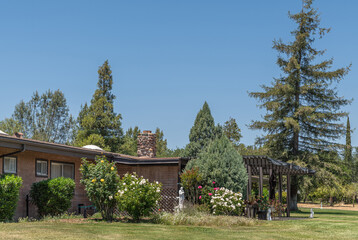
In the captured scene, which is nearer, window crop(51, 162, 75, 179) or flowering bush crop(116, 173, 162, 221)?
flowering bush crop(116, 173, 162, 221)

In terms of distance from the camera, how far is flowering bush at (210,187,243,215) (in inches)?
675

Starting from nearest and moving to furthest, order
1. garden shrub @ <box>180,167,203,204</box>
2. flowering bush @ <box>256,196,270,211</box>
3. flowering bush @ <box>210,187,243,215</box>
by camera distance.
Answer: flowering bush @ <box>210,187,243,215</box>, garden shrub @ <box>180,167,203,204</box>, flowering bush @ <box>256,196,270,211</box>

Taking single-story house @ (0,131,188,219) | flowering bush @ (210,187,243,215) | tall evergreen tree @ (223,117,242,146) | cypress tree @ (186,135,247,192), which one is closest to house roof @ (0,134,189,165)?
single-story house @ (0,131,188,219)

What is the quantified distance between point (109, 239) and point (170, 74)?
20.2 m

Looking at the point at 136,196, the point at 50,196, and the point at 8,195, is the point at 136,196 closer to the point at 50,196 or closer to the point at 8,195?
the point at 50,196

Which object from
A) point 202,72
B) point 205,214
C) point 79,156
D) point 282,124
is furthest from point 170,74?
point 205,214

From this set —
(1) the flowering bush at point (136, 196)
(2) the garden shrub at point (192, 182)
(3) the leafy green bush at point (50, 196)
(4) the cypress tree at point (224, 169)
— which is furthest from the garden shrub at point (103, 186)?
(4) the cypress tree at point (224, 169)

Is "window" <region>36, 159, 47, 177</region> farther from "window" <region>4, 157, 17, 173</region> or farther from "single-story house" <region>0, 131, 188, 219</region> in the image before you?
"window" <region>4, 157, 17, 173</region>

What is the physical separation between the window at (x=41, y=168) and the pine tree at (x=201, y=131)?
13.8 meters

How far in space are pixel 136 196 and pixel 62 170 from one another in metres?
4.64

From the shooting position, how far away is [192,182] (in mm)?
18031

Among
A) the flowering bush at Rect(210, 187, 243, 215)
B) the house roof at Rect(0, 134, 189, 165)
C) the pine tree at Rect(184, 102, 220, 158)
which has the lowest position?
Answer: the flowering bush at Rect(210, 187, 243, 215)

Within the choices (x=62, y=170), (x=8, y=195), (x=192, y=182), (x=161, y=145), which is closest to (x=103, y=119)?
(x=161, y=145)

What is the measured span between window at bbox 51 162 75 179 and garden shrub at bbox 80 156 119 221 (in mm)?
2755
